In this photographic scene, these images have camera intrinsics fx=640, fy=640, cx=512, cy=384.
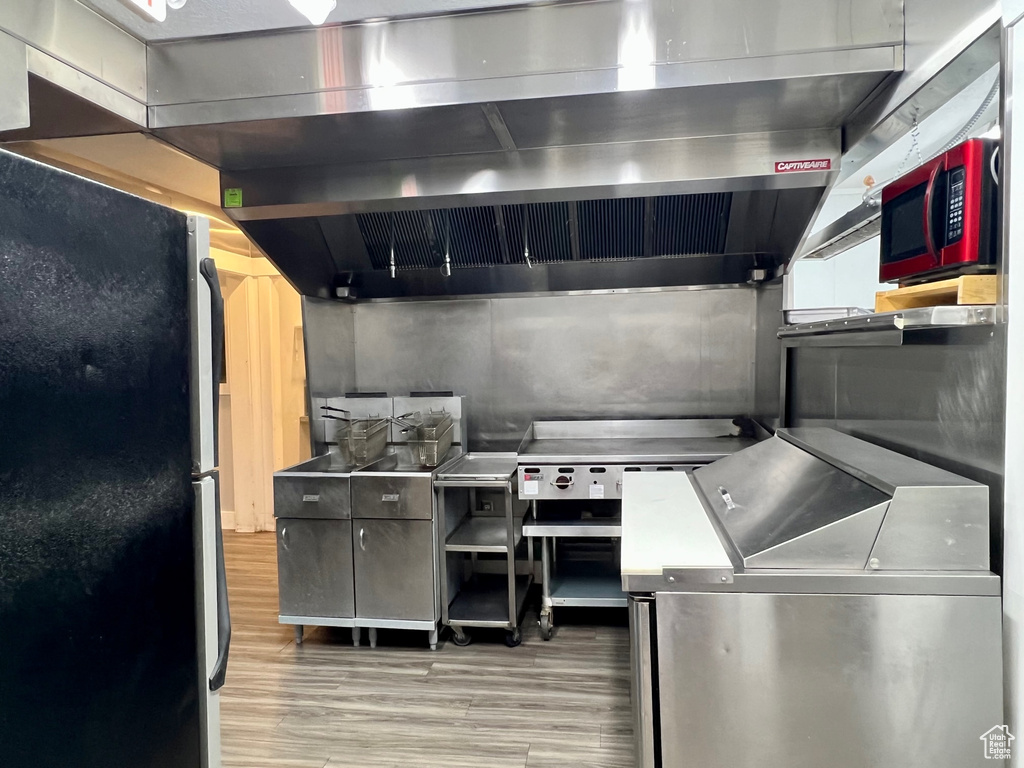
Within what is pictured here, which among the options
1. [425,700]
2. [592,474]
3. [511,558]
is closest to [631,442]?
[592,474]

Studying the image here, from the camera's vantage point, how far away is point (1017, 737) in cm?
135

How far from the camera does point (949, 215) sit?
1439 millimetres

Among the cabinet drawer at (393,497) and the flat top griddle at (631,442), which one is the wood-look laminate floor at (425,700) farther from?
the flat top griddle at (631,442)

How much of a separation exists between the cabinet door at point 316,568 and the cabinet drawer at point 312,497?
41 millimetres

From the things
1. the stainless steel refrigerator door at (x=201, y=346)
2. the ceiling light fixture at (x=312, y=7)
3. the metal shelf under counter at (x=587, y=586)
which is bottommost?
the metal shelf under counter at (x=587, y=586)

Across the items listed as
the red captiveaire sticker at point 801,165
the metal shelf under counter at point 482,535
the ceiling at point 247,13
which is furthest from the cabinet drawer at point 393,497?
the red captiveaire sticker at point 801,165

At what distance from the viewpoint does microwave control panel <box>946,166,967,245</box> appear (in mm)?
1394

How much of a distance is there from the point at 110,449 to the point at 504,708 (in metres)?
1.94

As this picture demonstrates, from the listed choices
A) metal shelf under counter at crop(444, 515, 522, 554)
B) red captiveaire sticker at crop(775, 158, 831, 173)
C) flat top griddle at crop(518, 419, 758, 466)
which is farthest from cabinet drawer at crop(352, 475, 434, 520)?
red captiveaire sticker at crop(775, 158, 831, 173)

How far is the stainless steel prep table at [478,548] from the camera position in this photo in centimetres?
316

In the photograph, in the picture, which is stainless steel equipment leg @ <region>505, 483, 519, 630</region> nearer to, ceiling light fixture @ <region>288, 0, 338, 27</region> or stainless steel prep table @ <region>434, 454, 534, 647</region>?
stainless steel prep table @ <region>434, 454, 534, 647</region>

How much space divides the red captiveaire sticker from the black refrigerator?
214cm

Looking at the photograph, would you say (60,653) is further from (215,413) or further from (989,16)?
(989,16)

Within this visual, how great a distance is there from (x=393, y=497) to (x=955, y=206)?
8.18ft
